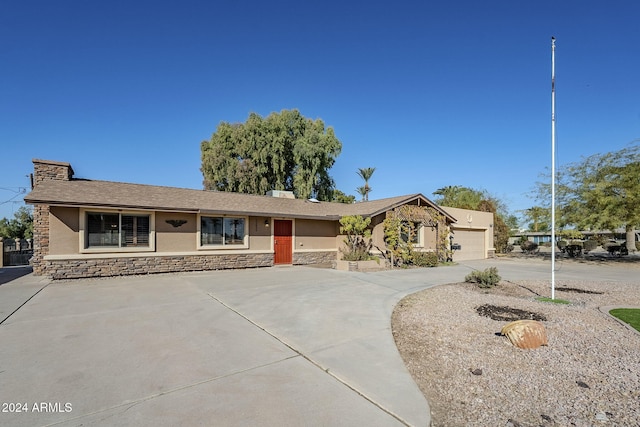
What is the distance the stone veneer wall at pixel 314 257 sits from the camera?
1603 centimetres

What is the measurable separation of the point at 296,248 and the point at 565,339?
1219 centimetres

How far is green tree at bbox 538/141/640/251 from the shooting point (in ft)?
59.3

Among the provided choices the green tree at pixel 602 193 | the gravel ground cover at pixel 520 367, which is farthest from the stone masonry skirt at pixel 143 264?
the green tree at pixel 602 193

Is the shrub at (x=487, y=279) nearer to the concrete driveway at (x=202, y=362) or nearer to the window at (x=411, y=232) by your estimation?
the concrete driveway at (x=202, y=362)

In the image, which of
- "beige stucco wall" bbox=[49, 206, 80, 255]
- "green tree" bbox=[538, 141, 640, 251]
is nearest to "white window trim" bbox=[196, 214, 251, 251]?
"beige stucco wall" bbox=[49, 206, 80, 255]

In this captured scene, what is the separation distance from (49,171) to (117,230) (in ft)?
11.9

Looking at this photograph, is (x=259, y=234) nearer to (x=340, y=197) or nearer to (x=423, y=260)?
(x=423, y=260)

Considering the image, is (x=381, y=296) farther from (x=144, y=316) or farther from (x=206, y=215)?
(x=206, y=215)

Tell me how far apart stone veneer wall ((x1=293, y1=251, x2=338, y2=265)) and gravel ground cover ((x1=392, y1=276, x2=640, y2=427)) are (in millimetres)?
9267

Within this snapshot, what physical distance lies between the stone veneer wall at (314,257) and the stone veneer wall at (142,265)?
2.02 metres

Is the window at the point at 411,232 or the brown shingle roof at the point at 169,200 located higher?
the brown shingle roof at the point at 169,200

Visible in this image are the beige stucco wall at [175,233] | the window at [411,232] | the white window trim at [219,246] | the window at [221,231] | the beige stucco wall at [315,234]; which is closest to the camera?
the beige stucco wall at [175,233]

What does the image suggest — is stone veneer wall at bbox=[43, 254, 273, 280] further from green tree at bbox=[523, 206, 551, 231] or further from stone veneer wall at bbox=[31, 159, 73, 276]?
green tree at bbox=[523, 206, 551, 231]

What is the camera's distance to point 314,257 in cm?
1670
